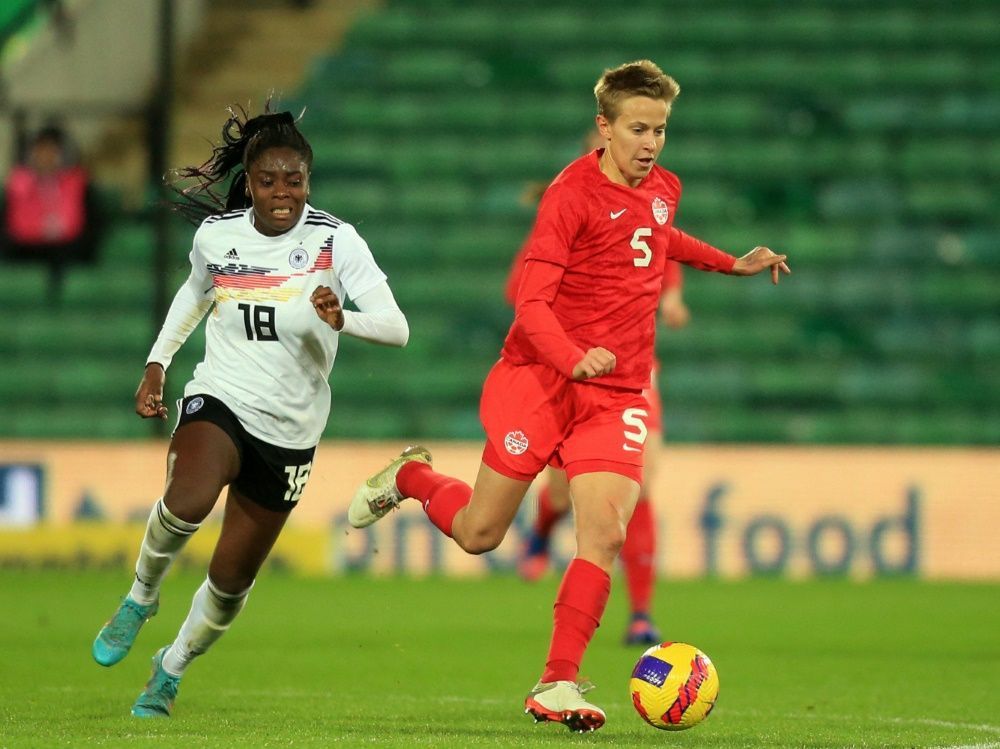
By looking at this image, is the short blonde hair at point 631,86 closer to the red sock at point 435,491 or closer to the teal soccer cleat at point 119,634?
the red sock at point 435,491

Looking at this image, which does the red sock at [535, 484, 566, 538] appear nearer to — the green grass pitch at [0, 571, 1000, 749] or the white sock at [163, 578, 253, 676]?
the green grass pitch at [0, 571, 1000, 749]

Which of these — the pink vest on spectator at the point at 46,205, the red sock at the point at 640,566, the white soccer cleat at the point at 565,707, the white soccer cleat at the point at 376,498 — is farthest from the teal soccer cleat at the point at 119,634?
the pink vest on spectator at the point at 46,205

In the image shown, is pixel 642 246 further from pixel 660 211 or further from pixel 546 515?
pixel 546 515

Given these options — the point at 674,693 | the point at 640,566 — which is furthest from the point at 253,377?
the point at 640,566

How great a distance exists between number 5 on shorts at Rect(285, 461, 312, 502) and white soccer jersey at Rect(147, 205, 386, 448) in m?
0.08

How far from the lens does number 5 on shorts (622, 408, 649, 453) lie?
5805 millimetres

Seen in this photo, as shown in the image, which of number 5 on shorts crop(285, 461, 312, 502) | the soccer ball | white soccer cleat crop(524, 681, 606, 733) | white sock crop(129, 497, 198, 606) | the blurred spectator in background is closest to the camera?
white soccer cleat crop(524, 681, 606, 733)

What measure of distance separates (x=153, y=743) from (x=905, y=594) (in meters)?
7.76

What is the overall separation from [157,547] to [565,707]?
1.40 metres

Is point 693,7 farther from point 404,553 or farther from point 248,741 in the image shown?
point 248,741

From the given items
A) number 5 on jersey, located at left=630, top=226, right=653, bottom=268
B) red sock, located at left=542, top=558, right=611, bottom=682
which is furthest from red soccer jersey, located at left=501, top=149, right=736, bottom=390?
red sock, located at left=542, top=558, right=611, bottom=682

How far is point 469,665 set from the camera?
26.0 ft

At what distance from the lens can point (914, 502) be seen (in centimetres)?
1280

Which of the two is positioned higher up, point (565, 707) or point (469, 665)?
point (565, 707)
